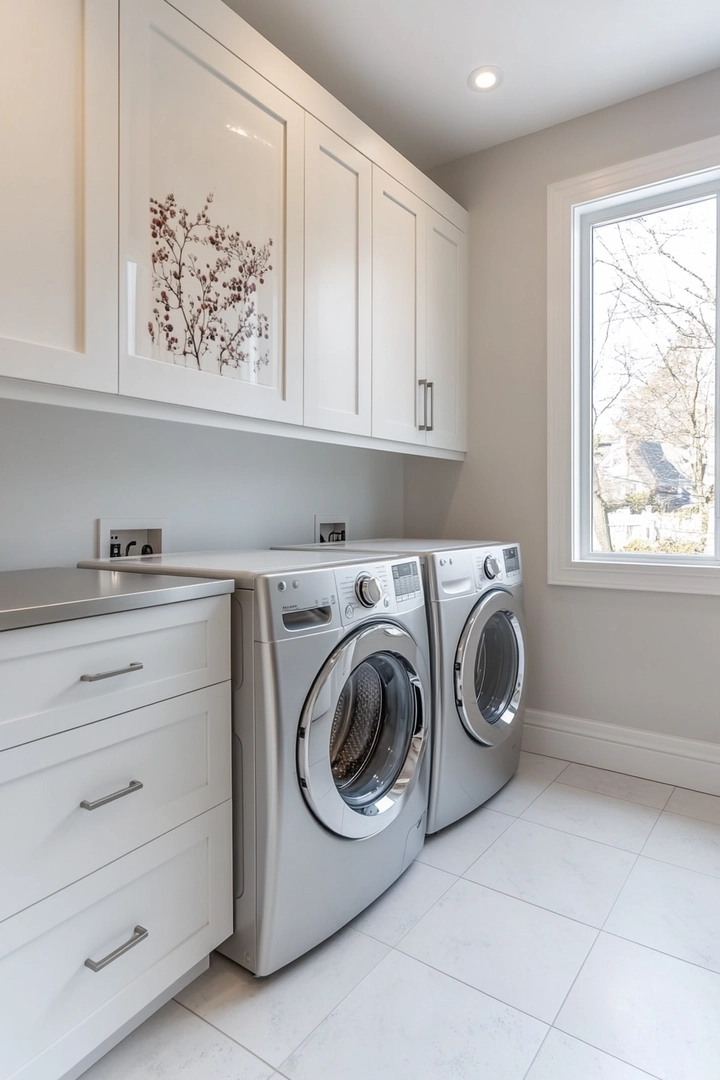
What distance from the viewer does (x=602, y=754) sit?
2.36 metres

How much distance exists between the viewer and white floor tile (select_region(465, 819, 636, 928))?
1.55 meters

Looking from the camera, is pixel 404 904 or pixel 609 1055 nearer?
pixel 609 1055

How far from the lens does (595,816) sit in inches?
77.9

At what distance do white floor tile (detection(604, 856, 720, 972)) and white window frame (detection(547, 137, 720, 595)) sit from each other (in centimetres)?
97

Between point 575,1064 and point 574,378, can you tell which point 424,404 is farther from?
point 575,1064

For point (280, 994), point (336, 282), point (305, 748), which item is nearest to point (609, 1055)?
point (280, 994)

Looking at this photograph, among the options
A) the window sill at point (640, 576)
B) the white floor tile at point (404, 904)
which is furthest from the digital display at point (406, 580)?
the window sill at point (640, 576)

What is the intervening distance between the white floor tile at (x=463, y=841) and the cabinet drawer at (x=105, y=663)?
Result: 3.04 feet

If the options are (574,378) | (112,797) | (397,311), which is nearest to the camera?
(112,797)

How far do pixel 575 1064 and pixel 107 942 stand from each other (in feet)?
2.78

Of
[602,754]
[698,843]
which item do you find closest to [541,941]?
[698,843]

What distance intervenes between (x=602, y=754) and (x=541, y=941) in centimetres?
108

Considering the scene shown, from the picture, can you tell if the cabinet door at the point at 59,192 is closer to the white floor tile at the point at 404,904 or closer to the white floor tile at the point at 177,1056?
the white floor tile at the point at 177,1056

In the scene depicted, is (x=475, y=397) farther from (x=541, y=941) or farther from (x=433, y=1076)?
(x=433, y=1076)
